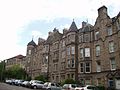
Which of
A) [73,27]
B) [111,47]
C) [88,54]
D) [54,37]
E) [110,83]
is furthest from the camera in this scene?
[54,37]

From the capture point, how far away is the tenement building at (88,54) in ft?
141

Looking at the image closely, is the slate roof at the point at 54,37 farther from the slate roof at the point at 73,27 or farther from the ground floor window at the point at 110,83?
the ground floor window at the point at 110,83

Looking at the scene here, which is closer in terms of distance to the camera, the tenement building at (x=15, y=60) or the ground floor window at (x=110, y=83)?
the ground floor window at (x=110, y=83)

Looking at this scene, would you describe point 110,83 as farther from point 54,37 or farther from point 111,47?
point 54,37

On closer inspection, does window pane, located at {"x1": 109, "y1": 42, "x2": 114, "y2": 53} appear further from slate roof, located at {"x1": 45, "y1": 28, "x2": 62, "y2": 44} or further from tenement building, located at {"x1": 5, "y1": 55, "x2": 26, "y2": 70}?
tenement building, located at {"x1": 5, "y1": 55, "x2": 26, "y2": 70}

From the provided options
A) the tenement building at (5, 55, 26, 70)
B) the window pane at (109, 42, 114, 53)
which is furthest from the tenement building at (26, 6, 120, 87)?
the tenement building at (5, 55, 26, 70)

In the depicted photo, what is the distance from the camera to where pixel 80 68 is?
4947cm

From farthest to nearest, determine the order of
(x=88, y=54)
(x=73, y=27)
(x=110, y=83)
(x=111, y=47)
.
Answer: (x=73, y=27) → (x=88, y=54) → (x=111, y=47) → (x=110, y=83)

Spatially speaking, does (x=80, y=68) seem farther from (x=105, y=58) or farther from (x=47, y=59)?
(x=47, y=59)

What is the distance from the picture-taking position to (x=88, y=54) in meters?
48.9

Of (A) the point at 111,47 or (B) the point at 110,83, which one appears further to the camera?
(A) the point at 111,47

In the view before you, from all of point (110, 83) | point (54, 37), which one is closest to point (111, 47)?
point (110, 83)

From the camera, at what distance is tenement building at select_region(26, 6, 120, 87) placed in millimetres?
42987

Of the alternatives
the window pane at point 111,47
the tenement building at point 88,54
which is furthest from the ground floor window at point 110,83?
the window pane at point 111,47
